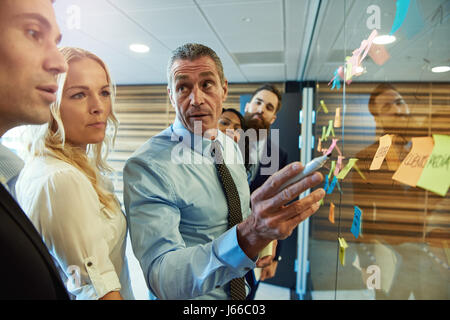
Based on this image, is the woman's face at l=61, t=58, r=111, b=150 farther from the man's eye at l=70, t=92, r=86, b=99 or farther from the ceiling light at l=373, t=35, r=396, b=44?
the ceiling light at l=373, t=35, r=396, b=44

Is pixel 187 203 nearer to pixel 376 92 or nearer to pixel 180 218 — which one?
pixel 180 218

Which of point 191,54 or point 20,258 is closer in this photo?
point 20,258

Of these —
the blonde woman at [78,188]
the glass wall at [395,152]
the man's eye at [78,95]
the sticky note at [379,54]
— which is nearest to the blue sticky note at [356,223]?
the glass wall at [395,152]

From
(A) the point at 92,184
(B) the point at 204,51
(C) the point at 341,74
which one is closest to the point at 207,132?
(B) the point at 204,51

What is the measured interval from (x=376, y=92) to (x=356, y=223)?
0.39m

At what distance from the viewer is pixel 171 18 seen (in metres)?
0.59

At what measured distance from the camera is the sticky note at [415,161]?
38cm

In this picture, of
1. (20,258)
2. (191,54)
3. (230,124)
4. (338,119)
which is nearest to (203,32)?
(191,54)

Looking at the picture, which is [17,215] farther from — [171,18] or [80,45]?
[171,18]

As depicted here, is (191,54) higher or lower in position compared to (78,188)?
higher

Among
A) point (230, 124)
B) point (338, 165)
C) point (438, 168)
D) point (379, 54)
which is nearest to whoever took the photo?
point (438, 168)

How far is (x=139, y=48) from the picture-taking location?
617mm
